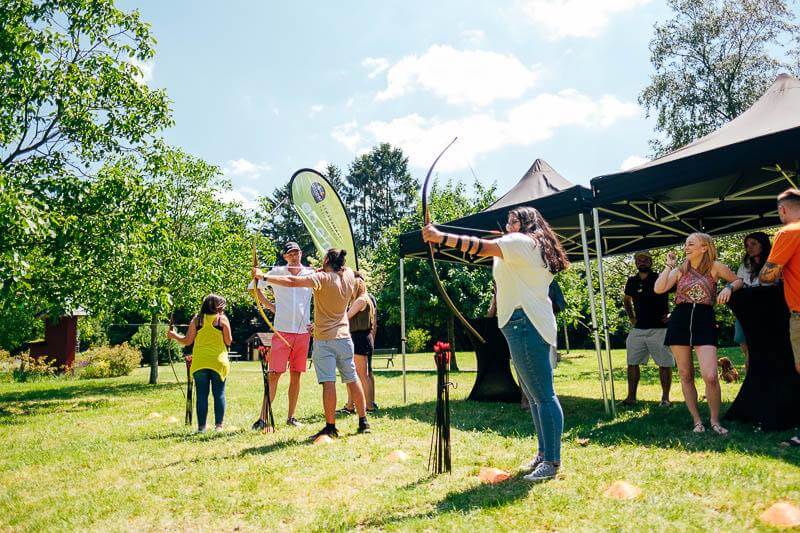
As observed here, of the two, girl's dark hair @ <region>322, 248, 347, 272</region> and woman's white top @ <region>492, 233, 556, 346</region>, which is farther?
girl's dark hair @ <region>322, 248, 347, 272</region>

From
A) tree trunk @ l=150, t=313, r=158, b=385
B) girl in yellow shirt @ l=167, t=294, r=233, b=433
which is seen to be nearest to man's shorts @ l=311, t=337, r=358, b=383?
girl in yellow shirt @ l=167, t=294, r=233, b=433

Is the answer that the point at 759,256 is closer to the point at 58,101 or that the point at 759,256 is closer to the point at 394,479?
the point at 394,479

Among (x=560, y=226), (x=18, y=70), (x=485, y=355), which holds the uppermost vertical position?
(x=18, y=70)

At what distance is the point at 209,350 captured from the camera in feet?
18.1

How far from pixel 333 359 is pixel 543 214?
277 centimetres

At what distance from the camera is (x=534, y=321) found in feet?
10.4

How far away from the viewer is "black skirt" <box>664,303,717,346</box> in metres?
4.19

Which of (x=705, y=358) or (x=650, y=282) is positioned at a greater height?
(x=650, y=282)

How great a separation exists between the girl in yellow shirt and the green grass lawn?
1.13ft

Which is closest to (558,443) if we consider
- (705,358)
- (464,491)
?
Answer: (464,491)

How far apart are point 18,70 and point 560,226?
342 inches

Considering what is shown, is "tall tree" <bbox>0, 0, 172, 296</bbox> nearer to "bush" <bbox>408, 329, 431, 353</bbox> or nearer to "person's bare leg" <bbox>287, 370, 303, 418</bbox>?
"person's bare leg" <bbox>287, 370, 303, 418</bbox>

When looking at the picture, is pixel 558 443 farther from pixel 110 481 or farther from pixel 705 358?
pixel 110 481

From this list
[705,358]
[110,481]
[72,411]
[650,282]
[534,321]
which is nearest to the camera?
[534,321]
